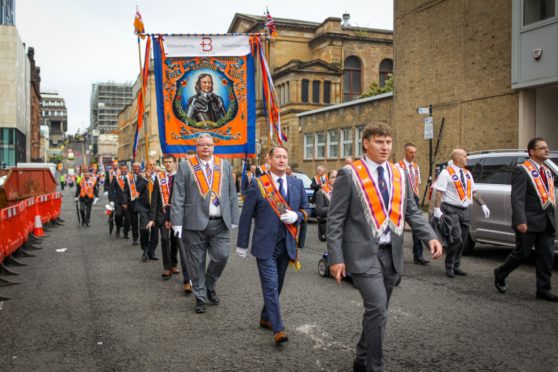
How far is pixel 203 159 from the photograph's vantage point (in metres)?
6.81

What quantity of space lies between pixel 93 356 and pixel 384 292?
267cm

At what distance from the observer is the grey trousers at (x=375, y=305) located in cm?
398

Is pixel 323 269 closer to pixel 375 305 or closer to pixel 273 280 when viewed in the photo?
pixel 273 280

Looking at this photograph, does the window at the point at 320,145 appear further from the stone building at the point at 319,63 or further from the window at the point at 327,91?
the window at the point at 327,91

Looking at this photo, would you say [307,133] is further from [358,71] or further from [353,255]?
[353,255]

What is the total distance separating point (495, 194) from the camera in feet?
33.1

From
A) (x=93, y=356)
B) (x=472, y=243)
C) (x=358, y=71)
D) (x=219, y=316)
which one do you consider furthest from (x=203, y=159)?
(x=358, y=71)

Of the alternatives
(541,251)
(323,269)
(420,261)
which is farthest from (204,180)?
(420,261)

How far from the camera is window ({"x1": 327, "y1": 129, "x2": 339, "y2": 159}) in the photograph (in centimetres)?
3316

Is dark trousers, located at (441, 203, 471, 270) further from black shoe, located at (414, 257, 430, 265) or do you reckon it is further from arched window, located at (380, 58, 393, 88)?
arched window, located at (380, 58, 393, 88)

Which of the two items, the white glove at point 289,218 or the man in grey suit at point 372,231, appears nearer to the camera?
the man in grey suit at point 372,231

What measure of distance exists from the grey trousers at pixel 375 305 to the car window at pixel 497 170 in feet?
22.0

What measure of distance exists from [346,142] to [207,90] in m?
23.3


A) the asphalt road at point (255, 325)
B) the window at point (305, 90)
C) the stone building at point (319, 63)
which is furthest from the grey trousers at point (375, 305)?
the window at point (305, 90)
